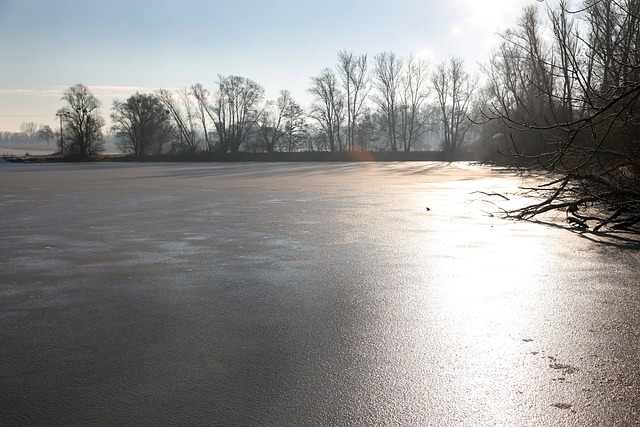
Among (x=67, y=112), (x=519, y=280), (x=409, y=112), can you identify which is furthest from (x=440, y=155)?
(x=519, y=280)

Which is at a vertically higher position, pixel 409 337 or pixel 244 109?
pixel 244 109

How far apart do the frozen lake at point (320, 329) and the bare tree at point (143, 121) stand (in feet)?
265

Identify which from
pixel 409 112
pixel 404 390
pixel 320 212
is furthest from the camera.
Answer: pixel 409 112

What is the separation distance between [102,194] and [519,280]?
16.0 m

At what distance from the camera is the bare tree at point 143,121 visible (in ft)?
283

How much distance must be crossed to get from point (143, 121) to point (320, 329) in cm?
8759

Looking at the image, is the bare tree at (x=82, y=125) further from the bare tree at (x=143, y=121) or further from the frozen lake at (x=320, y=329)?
the frozen lake at (x=320, y=329)

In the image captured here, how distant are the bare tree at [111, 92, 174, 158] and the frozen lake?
265ft

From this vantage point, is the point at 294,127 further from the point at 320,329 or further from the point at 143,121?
the point at 320,329

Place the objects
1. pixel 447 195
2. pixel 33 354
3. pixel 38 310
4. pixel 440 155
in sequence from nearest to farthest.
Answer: pixel 33 354, pixel 38 310, pixel 447 195, pixel 440 155

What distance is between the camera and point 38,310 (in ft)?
17.0

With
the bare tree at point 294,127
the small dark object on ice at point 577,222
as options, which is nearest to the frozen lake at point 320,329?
the small dark object on ice at point 577,222

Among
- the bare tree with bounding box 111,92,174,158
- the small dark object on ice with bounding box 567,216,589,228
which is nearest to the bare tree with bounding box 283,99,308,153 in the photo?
the bare tree with bounding box 111,92,174,158

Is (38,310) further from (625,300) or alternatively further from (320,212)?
(320,212)
